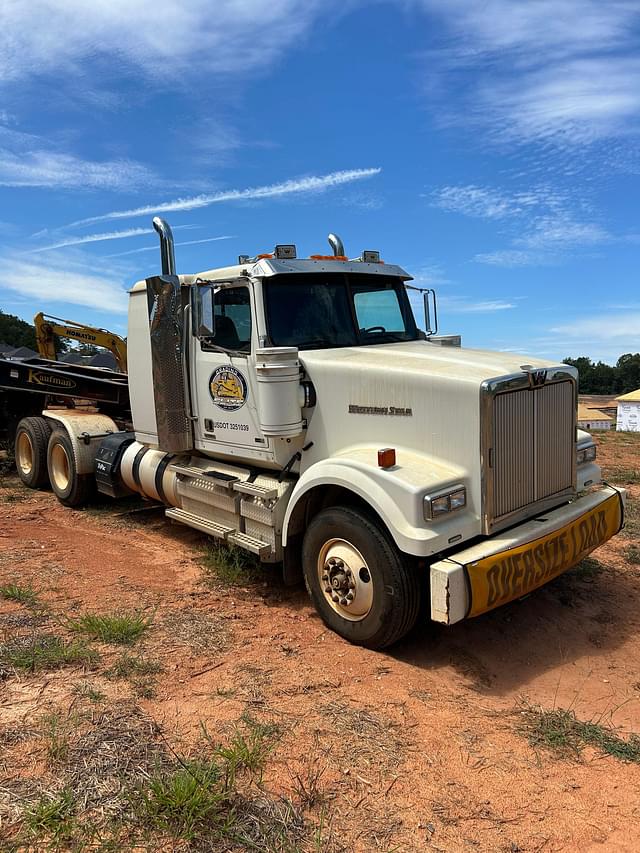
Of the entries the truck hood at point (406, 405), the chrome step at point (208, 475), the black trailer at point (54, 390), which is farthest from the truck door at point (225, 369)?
the black trailer at point (54, 390)

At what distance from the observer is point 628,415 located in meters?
47.2

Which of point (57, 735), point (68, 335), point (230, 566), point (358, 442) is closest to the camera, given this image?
point (57, 735)

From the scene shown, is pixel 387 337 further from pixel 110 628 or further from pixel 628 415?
pixel 628 415

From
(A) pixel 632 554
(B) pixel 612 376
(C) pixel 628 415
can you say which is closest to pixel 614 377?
(B) pixel 612 376

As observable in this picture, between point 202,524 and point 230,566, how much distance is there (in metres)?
0.54

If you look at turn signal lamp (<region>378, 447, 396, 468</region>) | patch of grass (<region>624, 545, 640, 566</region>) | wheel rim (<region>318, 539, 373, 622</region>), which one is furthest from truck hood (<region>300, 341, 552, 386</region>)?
patch of grass (<region>624, 545, 640, 566</region>)

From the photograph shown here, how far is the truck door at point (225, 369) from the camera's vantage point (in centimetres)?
527

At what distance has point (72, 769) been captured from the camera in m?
2.72

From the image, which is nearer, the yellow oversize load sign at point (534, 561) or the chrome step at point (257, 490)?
the yellow oversize load sign at point (534, 561)

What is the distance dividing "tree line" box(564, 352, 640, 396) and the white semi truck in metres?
92.6

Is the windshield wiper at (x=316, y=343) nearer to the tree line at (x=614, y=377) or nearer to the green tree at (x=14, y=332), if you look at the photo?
the green tree at (x=14, y=332)

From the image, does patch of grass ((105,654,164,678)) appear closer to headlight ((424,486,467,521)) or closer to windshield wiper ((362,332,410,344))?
headlight ((424,486,467,521))

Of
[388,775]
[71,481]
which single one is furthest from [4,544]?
[388,775]

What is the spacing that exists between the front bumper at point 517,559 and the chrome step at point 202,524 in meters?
2.43
